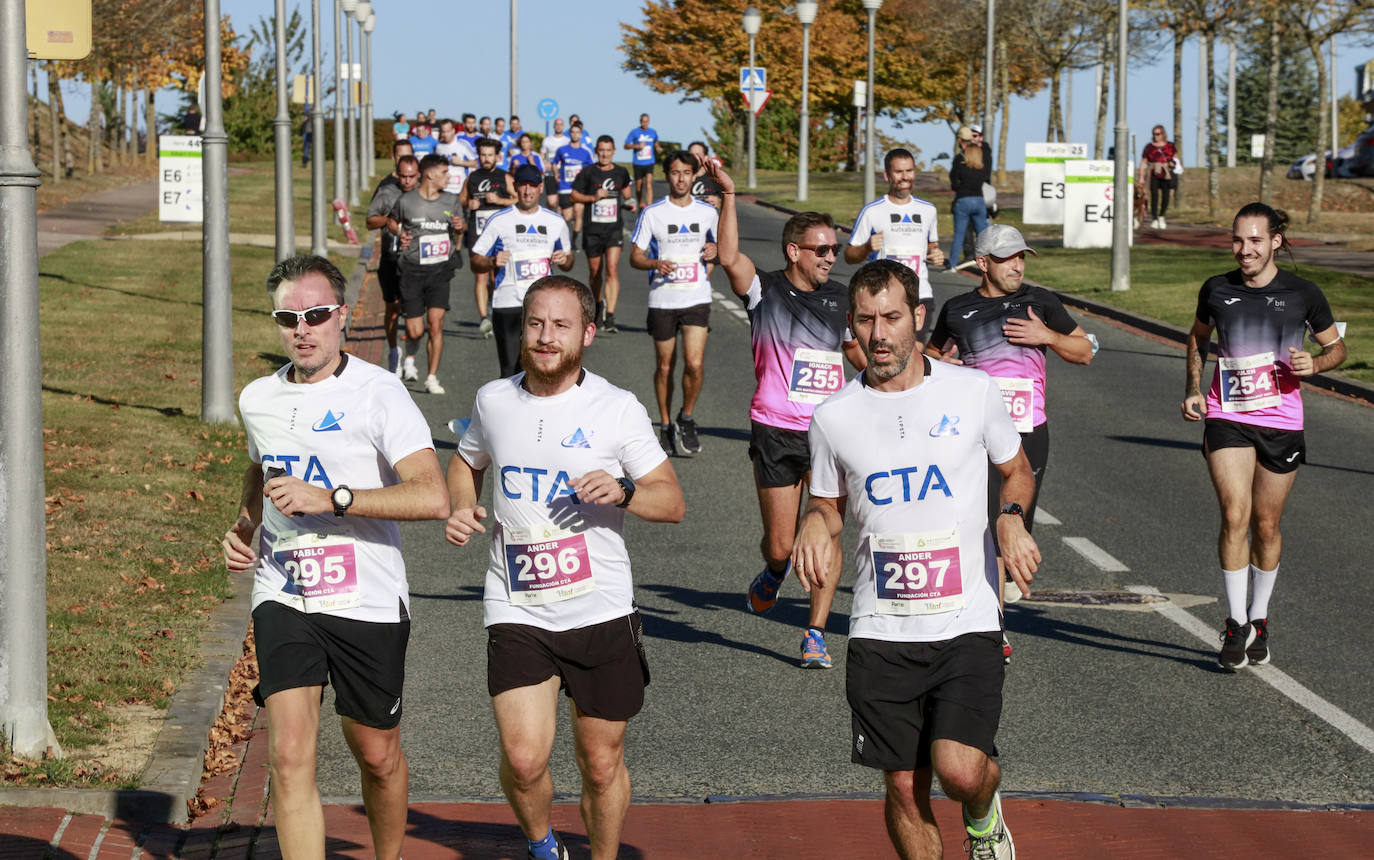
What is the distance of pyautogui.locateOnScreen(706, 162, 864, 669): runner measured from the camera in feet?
30.4

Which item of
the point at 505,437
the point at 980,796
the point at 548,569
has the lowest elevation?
the point at 980,796

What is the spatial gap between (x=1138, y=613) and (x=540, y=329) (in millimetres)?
5232

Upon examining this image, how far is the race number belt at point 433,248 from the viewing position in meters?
16.9

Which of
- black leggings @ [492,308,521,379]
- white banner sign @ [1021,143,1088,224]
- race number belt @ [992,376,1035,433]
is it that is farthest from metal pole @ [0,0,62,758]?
white banner sign @ [1021,143,1088,224]

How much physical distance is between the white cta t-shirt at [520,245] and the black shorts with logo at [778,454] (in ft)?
19.7

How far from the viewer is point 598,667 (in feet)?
18.6

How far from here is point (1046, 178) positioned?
105 feet

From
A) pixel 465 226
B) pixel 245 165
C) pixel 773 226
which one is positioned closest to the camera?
pixel 465 226

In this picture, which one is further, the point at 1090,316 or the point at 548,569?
the point at 1090,316

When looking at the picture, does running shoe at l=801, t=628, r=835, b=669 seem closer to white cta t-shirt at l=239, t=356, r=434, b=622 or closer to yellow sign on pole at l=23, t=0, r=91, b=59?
white cta t-shirt at l=239, t=356, r=434, b=622

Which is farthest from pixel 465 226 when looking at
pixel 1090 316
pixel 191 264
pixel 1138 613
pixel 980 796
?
pixel 191 264

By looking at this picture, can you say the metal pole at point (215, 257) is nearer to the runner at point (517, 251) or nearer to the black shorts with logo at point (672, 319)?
the runner at point (517, 251)

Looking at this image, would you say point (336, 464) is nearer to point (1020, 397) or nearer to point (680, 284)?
point (1020, 397)

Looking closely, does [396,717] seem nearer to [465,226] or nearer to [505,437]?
[505,437]
